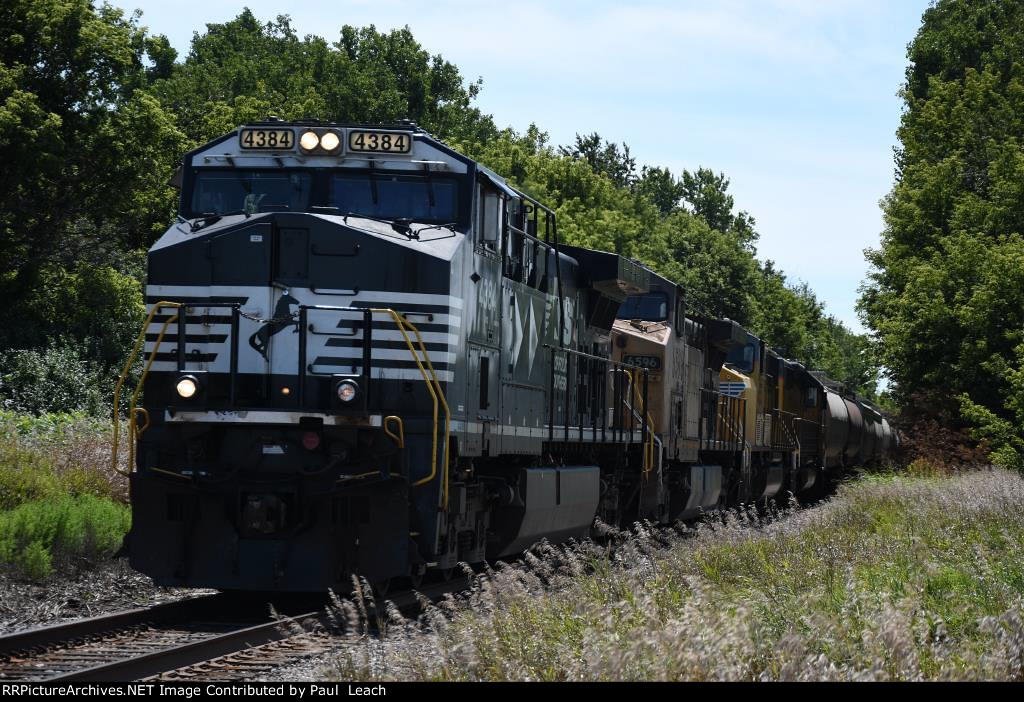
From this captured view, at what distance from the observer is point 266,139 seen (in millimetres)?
10711

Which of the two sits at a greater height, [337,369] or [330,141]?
[330,141]

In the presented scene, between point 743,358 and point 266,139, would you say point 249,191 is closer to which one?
point 266,139

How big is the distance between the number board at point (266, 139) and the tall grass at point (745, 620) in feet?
13.8

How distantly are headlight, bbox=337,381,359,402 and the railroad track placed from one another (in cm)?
165

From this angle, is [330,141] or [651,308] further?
[651,308]

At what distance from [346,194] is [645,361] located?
27.7ft

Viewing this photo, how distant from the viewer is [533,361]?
12688 mm

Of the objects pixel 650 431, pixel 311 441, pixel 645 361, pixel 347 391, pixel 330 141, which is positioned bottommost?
pixel 311 441

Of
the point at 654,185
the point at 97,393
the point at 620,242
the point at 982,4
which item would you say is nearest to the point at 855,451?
the point at 620,242

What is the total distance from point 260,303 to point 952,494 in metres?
10.7

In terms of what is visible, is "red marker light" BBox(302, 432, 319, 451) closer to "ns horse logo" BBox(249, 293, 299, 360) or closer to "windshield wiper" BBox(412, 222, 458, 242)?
"ns horse logo" BBox(249, 293, 299, 360)

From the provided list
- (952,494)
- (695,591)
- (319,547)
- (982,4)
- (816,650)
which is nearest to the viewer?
(816,650)

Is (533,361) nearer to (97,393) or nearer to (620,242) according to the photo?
(97,393)

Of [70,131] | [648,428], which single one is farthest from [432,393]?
[70,131]
